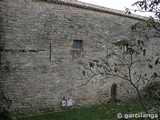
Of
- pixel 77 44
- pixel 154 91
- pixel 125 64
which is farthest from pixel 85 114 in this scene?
pixel 154 91

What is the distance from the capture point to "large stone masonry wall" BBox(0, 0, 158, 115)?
366 inches

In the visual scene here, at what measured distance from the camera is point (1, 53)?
902 cm

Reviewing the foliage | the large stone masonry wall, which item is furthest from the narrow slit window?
the foliage

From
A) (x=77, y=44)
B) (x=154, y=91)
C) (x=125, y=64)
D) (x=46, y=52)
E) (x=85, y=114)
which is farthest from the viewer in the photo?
(x=77, y=44)

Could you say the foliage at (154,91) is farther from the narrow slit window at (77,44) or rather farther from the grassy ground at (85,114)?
the narrow slit window at (77,44)

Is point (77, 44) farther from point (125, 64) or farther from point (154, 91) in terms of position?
point (154, 91)

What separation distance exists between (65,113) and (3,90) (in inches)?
99.6

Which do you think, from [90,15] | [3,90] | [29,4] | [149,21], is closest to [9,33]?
[29,4]

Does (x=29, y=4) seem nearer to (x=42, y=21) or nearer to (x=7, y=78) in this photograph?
(x=42, y=21)

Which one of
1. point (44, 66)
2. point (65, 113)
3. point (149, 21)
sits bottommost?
point (65, 113)

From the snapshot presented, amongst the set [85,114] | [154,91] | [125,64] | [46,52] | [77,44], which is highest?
[77,44]

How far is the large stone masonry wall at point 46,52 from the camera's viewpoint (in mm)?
9289

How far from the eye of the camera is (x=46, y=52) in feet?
33.9

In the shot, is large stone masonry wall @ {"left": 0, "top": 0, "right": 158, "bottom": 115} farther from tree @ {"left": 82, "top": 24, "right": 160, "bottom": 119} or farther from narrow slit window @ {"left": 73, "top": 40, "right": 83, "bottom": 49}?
tree @ {"left": 82, "top": 24, "right": 160, "bottom": 119}
